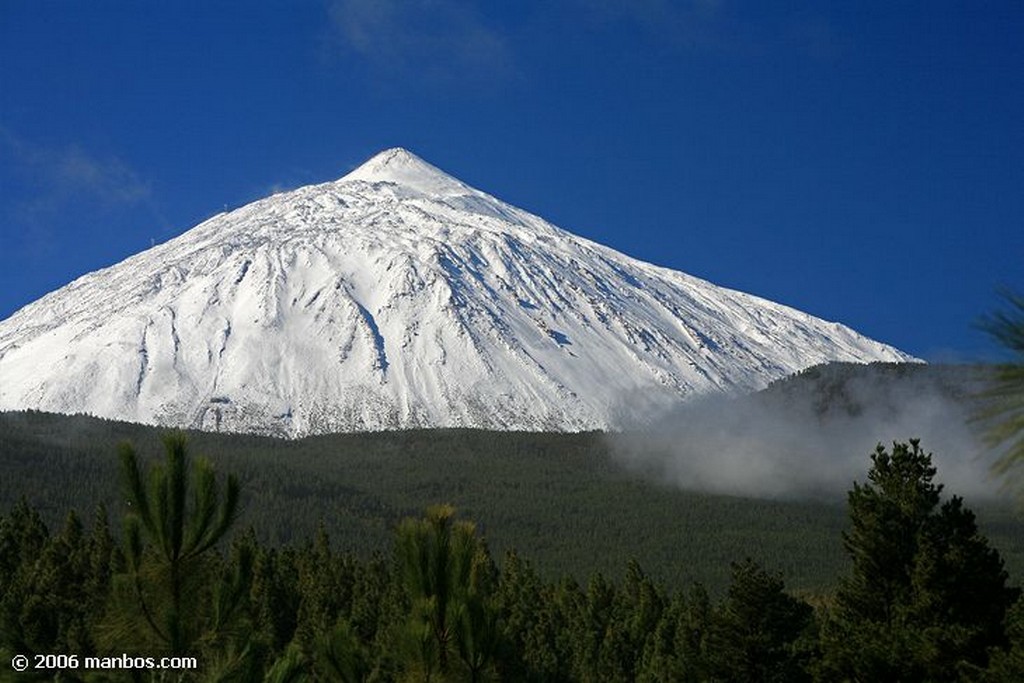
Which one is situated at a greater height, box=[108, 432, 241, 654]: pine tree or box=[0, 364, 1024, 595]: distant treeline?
box=[0, 364, 1024, 595]: distant treeline

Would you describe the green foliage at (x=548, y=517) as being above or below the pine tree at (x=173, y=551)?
above

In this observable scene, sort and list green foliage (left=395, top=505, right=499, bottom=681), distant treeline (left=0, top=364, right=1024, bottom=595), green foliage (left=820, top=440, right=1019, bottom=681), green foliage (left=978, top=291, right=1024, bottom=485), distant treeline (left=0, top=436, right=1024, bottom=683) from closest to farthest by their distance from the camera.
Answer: green foliage (left=978, top=291, right=1024, bottom=485)
green foliage (left=395, top=505, right=499, bottom=681)
distant treeline (left=0, top=436, right=1024, bottom=683)
green foliage (left=820, top=440, right=1019, bottom=681)
distant treeline (left=0, top=364, right=1024, bottom=595)

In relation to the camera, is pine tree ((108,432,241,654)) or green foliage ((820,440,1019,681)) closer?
pine tree ((108,432,241,654))

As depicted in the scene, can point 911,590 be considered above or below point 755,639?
above

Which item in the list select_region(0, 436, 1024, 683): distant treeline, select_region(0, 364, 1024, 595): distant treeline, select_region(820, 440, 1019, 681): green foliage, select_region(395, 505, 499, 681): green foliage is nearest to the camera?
select_region(395, 505, 499, 681): green foliage

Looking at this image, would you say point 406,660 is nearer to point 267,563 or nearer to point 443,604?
point 443,604

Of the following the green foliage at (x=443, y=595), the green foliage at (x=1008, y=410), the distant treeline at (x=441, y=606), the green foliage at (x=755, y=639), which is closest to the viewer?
the green foliage at (x=1008, y=410)

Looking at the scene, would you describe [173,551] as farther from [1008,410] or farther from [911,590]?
[911,590]

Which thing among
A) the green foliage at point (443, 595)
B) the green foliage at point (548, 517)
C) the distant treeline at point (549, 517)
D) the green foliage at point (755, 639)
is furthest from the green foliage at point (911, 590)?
the green foliage at point (548, 517)

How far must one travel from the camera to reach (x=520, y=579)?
68.6 meters

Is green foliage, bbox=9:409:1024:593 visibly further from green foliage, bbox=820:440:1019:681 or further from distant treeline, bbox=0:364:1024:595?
green foliage, bbox=820:440:1019:681

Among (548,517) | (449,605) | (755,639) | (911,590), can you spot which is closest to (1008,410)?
(449,605)

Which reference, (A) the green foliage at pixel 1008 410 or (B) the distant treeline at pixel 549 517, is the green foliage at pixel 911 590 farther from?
(B) the distant treeline at pixel 549 517

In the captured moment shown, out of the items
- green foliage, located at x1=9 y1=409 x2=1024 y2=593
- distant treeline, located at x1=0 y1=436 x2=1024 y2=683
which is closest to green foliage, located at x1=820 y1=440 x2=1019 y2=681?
distant treeline, located at x1=0 y1=436 x2=1024 y2=683
